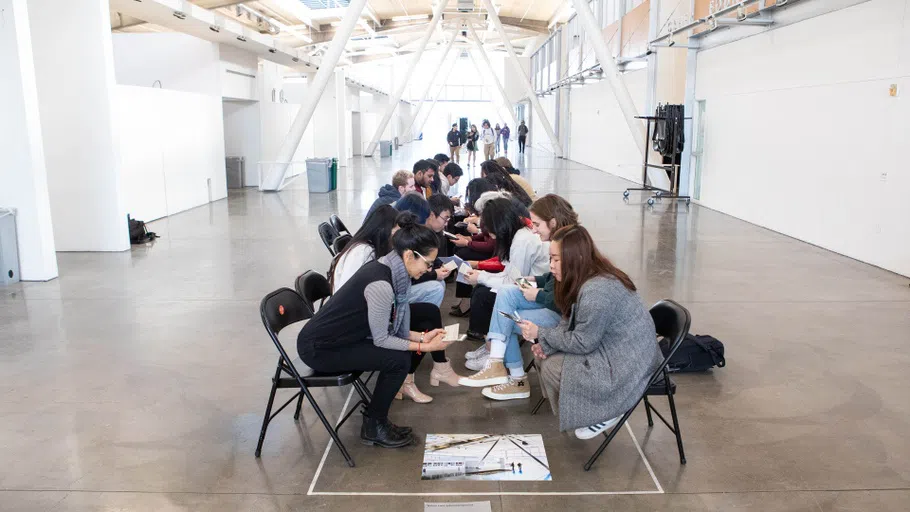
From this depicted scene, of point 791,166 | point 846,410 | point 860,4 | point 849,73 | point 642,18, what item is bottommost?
point 846,410

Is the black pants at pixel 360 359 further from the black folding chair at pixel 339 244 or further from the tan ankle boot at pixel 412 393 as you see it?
the black folding chair at pixel 339 244

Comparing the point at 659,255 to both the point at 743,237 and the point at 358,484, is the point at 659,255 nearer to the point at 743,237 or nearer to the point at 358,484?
the point at 743,237

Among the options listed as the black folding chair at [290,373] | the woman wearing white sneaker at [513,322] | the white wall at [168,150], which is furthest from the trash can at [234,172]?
the black folding chair at [290,373]

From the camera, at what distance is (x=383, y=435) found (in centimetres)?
378

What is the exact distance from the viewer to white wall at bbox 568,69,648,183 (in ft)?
65.4

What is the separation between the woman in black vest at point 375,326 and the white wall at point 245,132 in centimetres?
1635

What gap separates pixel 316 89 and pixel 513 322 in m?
13.3

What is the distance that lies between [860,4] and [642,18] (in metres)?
10.2

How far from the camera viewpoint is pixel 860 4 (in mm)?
8805

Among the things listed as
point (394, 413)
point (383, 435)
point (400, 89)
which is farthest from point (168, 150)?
point (400, 89)

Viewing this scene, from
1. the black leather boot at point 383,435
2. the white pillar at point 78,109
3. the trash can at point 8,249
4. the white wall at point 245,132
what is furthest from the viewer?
the white wall at point 245,132

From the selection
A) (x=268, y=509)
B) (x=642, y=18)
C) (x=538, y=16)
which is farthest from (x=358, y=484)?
(x=538, y=16)

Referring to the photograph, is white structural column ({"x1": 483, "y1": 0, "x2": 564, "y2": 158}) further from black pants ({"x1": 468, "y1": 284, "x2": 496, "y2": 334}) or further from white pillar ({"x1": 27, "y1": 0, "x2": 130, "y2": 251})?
black pants ({"x1": 468, "y1": 284, "x2": 496, "y2": 334})

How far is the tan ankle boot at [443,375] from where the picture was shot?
4.66 m
